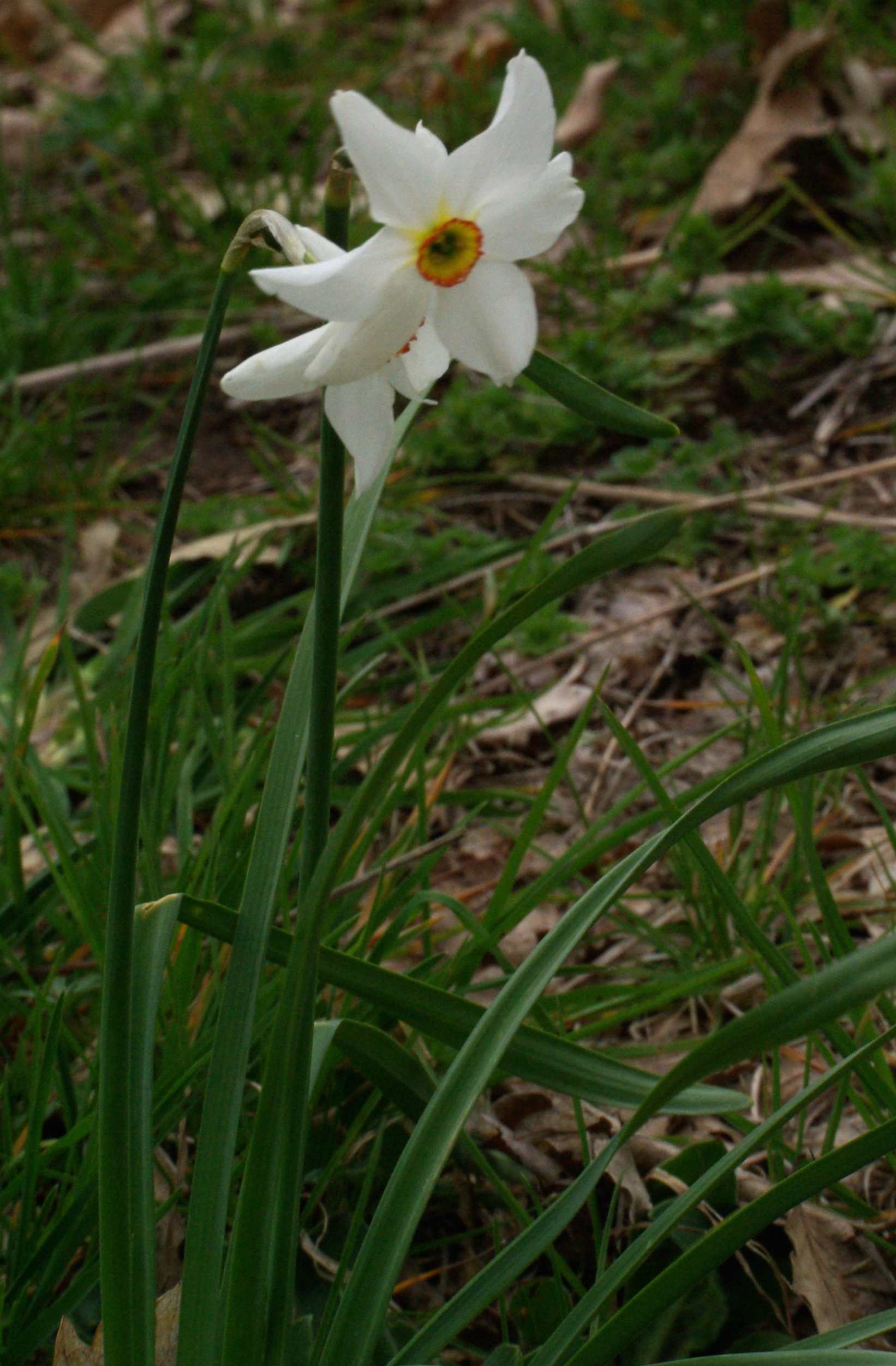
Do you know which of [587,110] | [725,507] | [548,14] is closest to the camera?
[725,507]

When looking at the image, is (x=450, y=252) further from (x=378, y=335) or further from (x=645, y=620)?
(x=645, y=620)

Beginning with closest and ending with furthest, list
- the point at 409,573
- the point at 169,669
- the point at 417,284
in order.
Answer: the point at 417,284 → the point at 169,669 → the point at 409,573

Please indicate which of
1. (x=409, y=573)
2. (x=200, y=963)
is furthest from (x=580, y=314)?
(x=200, y=963)

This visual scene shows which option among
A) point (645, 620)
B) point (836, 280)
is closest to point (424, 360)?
point (645, 620)

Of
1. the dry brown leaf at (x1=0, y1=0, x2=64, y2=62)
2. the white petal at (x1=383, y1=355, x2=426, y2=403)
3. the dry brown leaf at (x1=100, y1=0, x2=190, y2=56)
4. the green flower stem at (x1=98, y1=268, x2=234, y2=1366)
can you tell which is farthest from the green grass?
the dry brown leaf at (x1=0, y1=0, x2=64, y2=62)

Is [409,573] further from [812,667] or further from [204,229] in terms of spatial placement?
[204,229]

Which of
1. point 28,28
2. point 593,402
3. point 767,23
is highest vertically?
point 28,28

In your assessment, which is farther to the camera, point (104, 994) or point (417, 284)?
point (104, 994)
